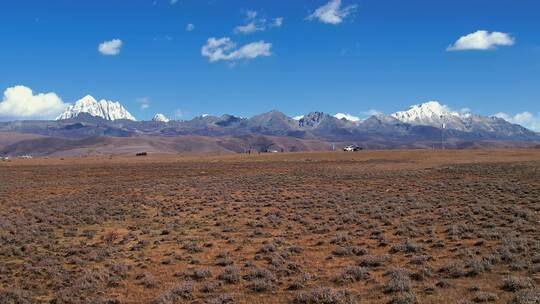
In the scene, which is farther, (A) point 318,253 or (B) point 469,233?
(B) point 469,233

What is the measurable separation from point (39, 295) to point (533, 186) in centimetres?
4216

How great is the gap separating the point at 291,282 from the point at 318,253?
4669mm

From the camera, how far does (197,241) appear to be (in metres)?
25.2

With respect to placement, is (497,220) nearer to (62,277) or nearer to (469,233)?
(469,233)

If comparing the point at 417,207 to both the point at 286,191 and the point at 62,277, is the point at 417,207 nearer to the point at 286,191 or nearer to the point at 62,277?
the point at 286,191

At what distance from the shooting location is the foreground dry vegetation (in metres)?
16.2

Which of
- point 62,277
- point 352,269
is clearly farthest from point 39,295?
point 352,269

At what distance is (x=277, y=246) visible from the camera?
23406 mm

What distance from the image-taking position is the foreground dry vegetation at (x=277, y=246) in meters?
16.2

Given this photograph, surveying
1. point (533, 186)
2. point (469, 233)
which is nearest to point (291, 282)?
point (469, 233)

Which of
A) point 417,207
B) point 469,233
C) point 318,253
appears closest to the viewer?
point 318,253

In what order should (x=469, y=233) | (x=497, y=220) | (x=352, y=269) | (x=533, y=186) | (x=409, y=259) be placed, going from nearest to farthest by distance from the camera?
(x=352, y=269) < (x=409, y=259) < (x=469, y=233) < (x=497, y=220) < (x=533, y=186)

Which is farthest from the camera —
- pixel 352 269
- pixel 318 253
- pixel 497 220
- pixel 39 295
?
pixel 497 220

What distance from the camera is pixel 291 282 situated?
17375 mm
